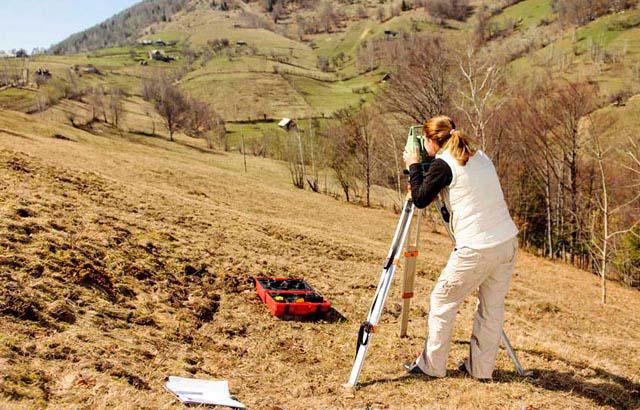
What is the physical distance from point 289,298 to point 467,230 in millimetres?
4024

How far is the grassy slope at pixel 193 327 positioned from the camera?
190 inches

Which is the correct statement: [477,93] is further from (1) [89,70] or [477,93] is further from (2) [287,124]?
(1) [89,70]

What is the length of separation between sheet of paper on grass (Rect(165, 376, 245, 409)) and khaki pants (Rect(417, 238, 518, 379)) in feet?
7.83

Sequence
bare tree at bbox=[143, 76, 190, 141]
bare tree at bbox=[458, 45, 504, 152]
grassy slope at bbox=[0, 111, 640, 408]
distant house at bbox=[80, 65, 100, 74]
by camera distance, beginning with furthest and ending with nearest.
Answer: distant house at bbox=[80, 65, 100, 74] → bare tree at bbox=[143, 76, 190, 141] → bare tree at bbox=[458, 45, 504, 152] → grassy slope at bbox=[0, 111, 640, 408]

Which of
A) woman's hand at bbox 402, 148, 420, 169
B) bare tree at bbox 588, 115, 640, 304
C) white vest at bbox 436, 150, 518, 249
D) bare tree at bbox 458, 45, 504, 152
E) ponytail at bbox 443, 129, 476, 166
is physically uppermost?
bare tree at bbox 458, 45, 504, 152

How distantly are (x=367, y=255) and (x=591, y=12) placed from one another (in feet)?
526

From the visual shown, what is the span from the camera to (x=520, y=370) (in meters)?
6.03

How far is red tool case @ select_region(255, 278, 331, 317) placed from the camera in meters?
7.61

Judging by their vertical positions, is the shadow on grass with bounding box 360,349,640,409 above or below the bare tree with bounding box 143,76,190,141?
below

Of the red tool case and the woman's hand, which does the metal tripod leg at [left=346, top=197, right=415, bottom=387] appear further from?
the red tool case

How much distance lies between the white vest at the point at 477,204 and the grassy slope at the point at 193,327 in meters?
1.83

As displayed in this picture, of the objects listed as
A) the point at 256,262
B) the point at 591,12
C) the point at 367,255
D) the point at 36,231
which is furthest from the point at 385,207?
the point at 591,12

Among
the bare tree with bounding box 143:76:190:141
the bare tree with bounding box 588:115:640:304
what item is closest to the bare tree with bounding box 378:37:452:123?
the bare tree with bounding box 588:115:640:304

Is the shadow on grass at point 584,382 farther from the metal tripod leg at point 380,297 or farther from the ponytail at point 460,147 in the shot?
the ponytail at point 460,147
